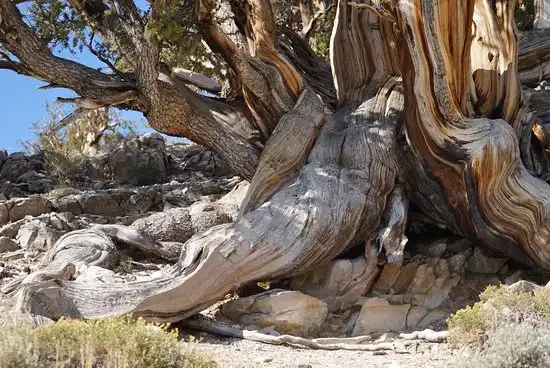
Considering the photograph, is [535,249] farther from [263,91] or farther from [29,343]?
[29,343]

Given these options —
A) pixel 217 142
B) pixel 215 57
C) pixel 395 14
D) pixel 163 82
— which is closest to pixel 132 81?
pixel 163 82

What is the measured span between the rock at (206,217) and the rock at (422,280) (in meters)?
2.53

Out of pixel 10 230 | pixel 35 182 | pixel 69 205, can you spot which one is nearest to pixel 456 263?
pixel 10 230

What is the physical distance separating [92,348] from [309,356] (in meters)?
2.19

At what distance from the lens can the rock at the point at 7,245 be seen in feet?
29.6

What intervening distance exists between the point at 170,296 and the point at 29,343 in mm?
2324

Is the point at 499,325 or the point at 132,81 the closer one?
the point at 499,325

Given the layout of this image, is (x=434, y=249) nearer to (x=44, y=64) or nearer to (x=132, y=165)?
(x=44, y=64)

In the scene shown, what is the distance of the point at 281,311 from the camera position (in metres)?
7.24

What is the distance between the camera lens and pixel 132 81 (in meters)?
9.09

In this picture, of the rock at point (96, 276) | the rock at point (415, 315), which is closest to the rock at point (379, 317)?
the rock at point (415, 315)

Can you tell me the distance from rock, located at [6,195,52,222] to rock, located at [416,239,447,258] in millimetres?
5089

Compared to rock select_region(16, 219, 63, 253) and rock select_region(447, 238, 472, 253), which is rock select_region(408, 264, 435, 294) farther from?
rock select_region(16, 219, 63, 253)

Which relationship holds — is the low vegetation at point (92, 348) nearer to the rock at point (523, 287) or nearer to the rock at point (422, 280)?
the rock at point (523, 287)
